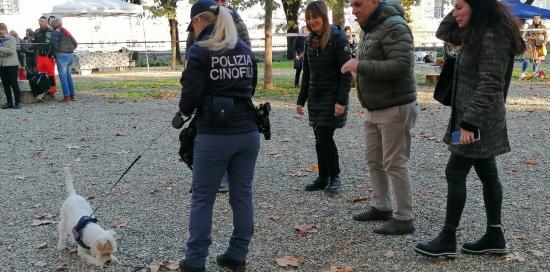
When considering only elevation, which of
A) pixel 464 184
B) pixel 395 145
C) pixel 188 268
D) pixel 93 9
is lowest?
pixel 188 268

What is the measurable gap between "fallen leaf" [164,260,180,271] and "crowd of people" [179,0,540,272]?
196 millimetres

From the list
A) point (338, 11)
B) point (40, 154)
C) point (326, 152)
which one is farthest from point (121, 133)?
point (338, 11)

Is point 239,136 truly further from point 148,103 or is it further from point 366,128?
point 148,103

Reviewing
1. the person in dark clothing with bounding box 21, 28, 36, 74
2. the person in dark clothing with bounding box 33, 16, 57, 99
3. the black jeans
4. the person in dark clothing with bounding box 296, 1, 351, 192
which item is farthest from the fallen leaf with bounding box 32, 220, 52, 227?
the person in dark clothing with bounding box 21, 28, 36, 74

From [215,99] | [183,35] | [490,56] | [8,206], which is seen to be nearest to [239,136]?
[215,99]

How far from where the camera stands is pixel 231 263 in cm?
379

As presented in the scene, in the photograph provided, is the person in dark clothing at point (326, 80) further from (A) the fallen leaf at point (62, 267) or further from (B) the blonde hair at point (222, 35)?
(A) the fallen leaf at point (62, 267)

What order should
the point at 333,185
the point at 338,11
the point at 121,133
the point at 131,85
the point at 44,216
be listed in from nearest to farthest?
1. the point at 44,216
2. the point at 333,185
3. the point at 121,133
4. the point at 338,11
5. the point at 131,85

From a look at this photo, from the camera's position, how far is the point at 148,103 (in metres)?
12.9

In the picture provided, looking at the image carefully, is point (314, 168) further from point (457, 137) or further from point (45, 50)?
point (45, 50)

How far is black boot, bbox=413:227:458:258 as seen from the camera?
3854 mm

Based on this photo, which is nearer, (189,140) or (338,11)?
(189,140)

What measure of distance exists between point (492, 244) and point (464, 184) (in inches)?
20.7

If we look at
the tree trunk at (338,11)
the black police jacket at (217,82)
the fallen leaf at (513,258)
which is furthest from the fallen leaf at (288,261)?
the tree trunk at (338,11)
